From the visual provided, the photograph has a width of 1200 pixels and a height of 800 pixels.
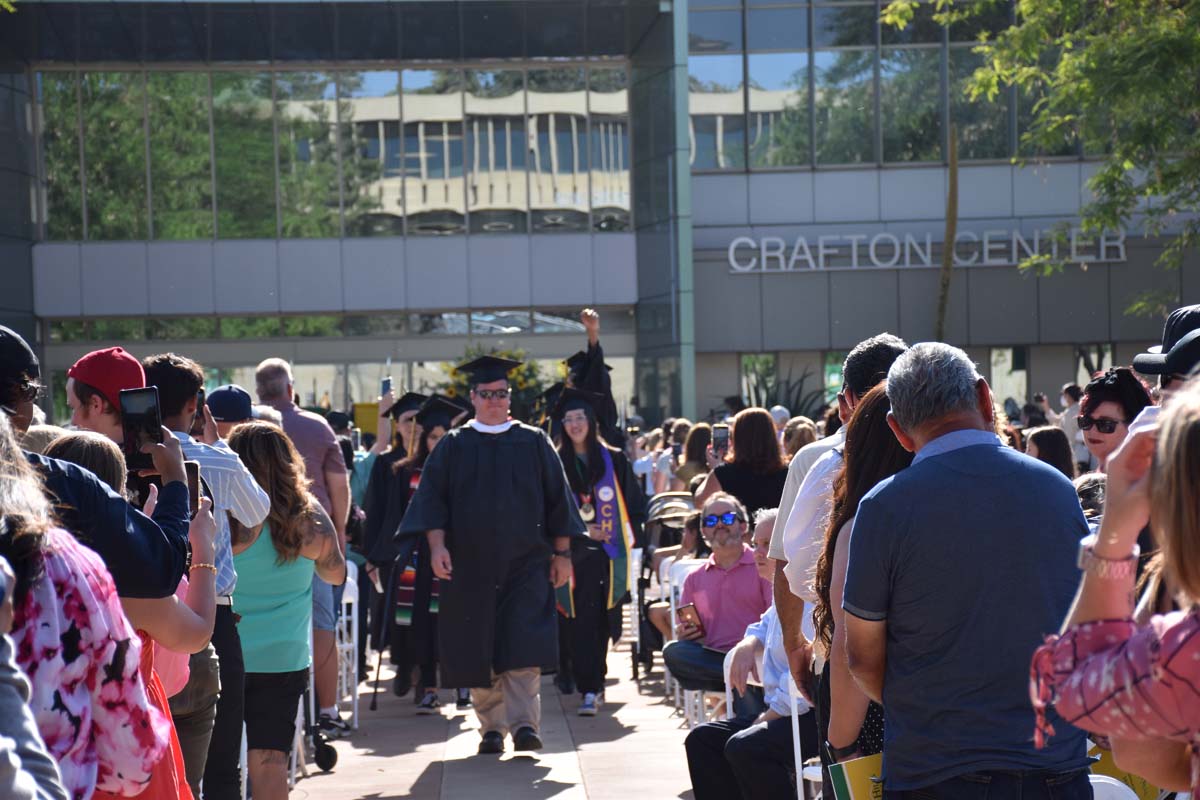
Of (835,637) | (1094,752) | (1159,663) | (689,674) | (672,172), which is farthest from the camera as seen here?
(672,172)

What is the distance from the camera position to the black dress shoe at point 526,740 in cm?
882

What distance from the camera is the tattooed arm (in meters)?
6.58

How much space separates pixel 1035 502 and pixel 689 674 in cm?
418

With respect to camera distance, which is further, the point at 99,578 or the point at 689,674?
the point at 689,674

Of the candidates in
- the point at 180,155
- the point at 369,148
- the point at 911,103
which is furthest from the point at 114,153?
the point at 911,103

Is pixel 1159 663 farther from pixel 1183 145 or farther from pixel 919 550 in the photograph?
pixel 1183 145

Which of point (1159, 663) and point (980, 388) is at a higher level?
point (980, 388)

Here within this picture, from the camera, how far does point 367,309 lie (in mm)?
28594

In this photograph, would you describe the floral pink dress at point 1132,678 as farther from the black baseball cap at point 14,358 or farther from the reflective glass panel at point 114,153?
the reflective glass panel at point 114,153

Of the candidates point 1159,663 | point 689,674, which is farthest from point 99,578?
point 689,674

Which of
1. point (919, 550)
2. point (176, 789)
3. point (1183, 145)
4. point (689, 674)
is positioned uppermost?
point (1183, 145)

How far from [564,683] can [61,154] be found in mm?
20272

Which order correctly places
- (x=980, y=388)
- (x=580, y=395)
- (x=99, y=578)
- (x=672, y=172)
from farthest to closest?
(x=672, y=172), (x=580, y=395), (x=980, y=388), (x=99, y=578)

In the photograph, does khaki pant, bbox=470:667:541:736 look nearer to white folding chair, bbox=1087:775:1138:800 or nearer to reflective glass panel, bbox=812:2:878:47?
white folding chair, bbox=1087:775:1138:800
